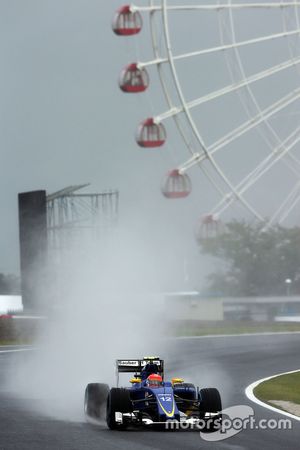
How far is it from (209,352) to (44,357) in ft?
26.3

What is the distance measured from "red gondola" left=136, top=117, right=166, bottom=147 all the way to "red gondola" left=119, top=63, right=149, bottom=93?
138 centimetres

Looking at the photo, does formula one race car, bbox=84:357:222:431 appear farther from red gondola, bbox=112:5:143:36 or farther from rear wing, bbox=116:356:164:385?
red gondola, bbox=112:5:143:36

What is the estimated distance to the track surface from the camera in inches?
687

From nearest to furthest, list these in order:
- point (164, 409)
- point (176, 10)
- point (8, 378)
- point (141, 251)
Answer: point (164, 409)
point (8, 378)
point (141, 251)
point (176, 10)

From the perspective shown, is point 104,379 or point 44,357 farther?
point 44,357

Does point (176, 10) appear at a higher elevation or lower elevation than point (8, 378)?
higher

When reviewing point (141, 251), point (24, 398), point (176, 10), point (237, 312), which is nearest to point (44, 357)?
point (141, 251)

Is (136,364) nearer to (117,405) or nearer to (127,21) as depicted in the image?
(117,405)

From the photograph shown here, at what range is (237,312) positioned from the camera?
312 feet

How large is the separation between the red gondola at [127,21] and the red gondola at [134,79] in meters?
1.38

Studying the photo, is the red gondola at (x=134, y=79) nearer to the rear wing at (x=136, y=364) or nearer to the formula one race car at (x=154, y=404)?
the rear wing at (x=136, y=364)

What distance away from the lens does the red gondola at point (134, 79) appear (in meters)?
49.7

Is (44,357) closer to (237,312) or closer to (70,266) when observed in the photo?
(70,266)

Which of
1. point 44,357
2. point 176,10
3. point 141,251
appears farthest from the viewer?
point 176,10
